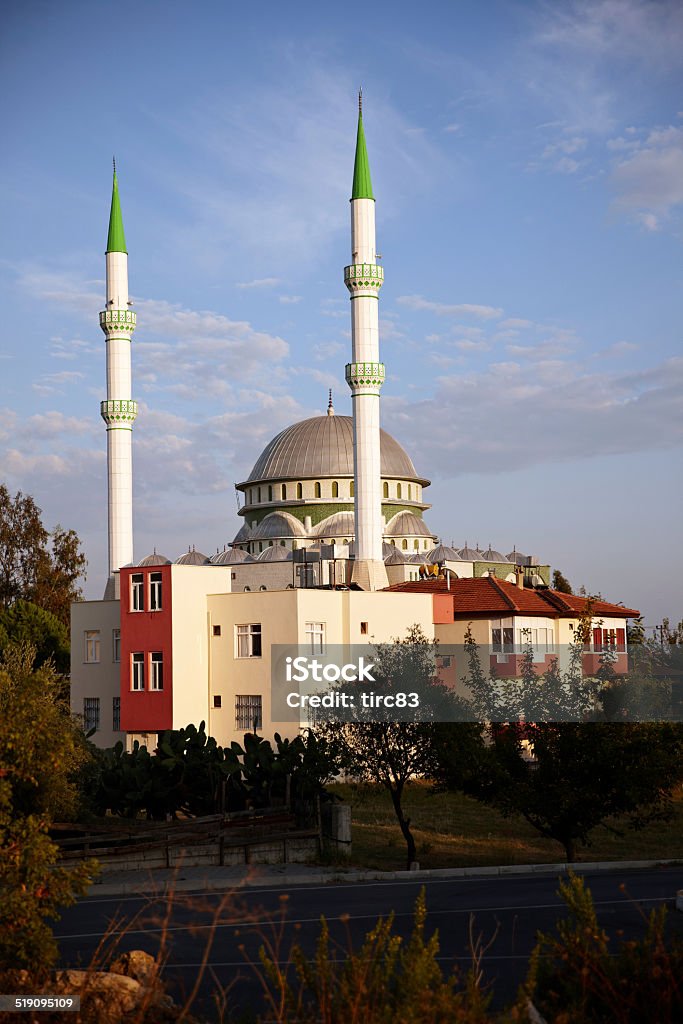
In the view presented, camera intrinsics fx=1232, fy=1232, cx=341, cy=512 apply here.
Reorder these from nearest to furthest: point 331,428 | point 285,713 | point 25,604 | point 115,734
→ point 285,713, point 115,734, point 25,604, point 331,428

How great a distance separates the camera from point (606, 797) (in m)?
23.7

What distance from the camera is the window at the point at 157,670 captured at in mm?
39125

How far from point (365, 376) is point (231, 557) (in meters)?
15.1

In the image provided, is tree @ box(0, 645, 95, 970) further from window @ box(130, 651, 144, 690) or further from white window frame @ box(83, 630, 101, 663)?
white window frame @ box(83, 630, 101, 663)

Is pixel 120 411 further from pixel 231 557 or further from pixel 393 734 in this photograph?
pixel 393 734

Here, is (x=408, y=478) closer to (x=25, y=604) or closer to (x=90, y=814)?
(x=25, y=604)

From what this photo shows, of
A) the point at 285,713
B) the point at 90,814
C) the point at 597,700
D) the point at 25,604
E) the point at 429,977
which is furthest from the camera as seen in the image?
the point at 25,604

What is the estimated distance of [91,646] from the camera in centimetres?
4350

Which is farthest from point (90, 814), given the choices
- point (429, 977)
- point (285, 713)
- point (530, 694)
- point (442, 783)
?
point (429, 977)

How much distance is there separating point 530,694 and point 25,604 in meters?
33.6

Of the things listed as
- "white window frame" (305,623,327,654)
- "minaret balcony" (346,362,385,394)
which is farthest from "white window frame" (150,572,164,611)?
"minaret balcony" (346,362,385,394)

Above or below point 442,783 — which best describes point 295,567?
above

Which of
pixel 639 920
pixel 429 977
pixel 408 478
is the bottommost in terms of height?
pixel 639 920

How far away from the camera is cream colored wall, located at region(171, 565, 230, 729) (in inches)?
1521
